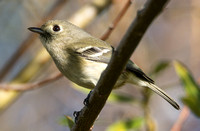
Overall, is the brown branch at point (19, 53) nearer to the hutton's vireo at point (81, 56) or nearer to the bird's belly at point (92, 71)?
the hutton's vireo at point (81, 56)

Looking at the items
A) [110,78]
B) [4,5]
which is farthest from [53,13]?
[110,78]

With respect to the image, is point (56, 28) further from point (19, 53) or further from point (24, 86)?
point (24, 86)

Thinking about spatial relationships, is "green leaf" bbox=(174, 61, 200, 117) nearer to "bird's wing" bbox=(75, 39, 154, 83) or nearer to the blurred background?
"bird's wing" bbox=(75, 39, 154, 83)

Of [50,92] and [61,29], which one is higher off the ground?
[61,29]

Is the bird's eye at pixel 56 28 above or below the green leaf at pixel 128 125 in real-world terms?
above

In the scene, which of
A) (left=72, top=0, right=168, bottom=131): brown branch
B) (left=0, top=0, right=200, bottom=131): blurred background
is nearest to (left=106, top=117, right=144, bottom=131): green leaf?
(left=72, top=0, right=168, bottom=131): brown branch

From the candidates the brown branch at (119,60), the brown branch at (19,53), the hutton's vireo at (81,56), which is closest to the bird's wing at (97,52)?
the hutton's vireo at (81,56)

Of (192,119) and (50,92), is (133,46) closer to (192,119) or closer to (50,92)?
(192,119)
